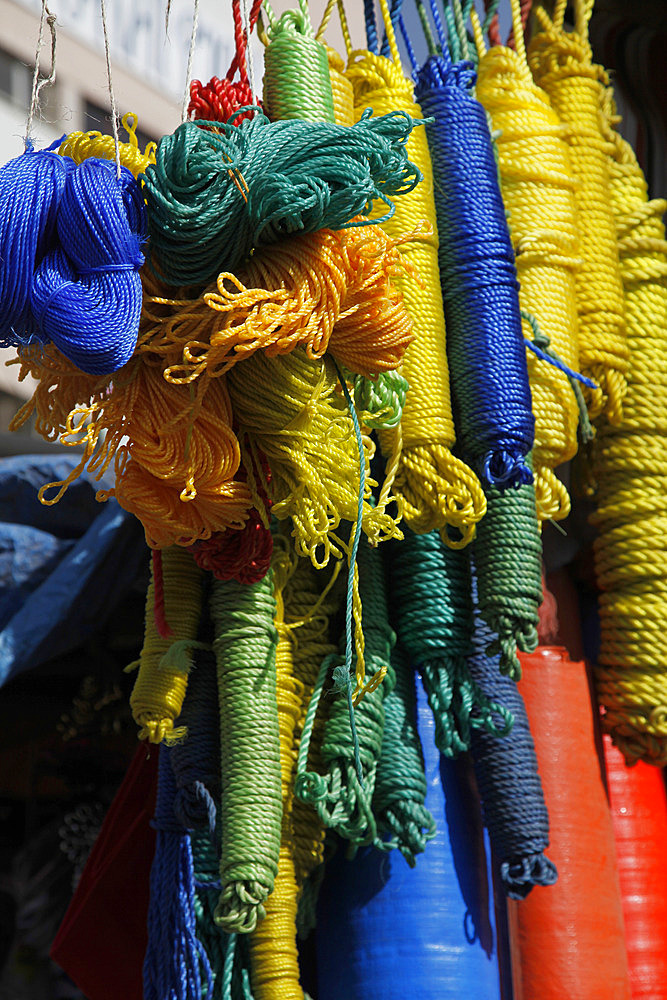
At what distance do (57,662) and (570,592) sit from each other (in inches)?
32.8

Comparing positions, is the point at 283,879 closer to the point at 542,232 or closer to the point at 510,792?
the point at 510,792

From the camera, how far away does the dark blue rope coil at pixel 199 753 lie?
3.53 feet

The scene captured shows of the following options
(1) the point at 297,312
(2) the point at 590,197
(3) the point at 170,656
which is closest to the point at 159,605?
(3) the point at 170,656

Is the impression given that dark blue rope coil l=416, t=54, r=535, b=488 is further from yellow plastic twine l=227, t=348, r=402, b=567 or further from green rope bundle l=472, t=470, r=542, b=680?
yellow plastic twine l=227, t=348, r=402, b=567

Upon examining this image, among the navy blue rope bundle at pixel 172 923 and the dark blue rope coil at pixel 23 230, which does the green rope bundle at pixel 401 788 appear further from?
the dark blue rope coil at pixel 23 230

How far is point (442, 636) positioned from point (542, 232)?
53cm

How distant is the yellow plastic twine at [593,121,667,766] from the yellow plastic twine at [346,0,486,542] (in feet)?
1.17

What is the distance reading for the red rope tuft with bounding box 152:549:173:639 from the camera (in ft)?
3.55

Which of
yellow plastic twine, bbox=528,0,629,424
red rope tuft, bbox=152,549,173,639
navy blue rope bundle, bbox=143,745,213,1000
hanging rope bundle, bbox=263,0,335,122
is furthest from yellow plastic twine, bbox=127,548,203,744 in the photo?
yellow plastic twine, bbox=528,0,629,424

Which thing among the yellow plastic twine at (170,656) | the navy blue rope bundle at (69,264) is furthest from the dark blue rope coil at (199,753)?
the navy blue rope bundle at (69,264)

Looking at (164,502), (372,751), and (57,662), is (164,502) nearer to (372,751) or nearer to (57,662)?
(372,751)

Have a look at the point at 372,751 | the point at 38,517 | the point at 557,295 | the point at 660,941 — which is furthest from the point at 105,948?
the point at 557,295

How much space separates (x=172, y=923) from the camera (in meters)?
1.07

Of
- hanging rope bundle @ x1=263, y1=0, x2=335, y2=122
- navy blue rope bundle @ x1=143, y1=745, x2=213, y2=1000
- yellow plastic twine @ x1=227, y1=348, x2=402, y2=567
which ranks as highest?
hanging rope bundle @ x1=263, y1=0, x2=335, y2=122
